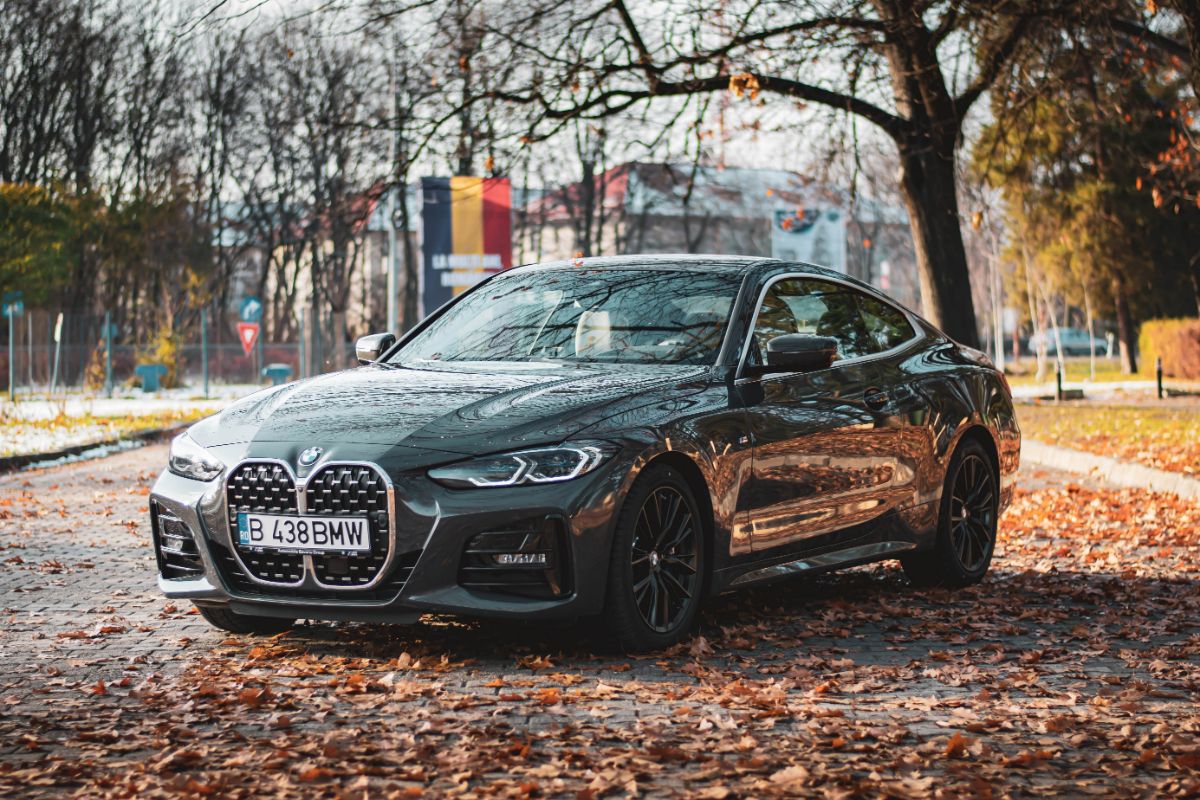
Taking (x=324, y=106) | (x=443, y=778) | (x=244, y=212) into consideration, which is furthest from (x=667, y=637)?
(x=244, y=212)

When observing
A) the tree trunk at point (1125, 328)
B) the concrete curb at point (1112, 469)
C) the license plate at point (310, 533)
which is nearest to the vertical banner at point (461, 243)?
the concrete curb at point (1112, 469)

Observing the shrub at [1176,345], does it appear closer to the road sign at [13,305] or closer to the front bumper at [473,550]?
the road sign at [13,305]

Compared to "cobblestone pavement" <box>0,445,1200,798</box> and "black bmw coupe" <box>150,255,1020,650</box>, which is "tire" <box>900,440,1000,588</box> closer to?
"black bmw coupe" <box>150,255,1020,650</box>

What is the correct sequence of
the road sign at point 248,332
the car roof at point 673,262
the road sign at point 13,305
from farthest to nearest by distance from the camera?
the road sign at point 248,332, the road sign at point 13,305, the car roof at point 673,262

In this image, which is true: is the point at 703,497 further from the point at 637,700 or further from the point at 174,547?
the point at 174,547

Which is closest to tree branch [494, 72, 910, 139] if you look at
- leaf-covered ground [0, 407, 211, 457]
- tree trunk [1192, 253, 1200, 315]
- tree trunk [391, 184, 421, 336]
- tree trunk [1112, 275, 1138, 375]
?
leaf-covered ground [0, 407, 211, 457]

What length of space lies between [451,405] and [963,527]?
3.48m

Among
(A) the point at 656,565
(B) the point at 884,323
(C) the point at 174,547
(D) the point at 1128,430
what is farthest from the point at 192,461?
(D) the point at 1128,430

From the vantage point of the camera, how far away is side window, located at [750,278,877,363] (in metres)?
7.79

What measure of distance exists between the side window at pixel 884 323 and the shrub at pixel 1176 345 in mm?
32299

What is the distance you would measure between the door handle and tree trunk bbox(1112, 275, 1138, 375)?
42.2 m

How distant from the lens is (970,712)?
5.76 metres

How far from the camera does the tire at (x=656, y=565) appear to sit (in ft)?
21.1

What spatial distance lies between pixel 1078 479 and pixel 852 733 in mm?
11576
